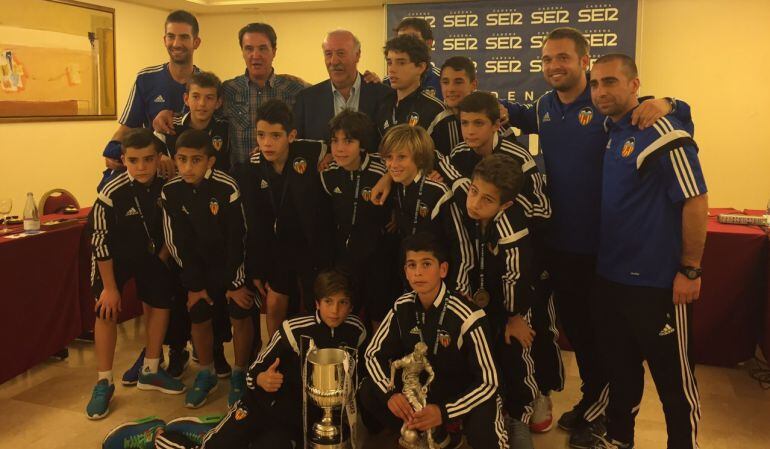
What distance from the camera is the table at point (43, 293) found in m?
3.42

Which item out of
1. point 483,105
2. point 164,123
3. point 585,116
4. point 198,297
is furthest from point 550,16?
point 198,297

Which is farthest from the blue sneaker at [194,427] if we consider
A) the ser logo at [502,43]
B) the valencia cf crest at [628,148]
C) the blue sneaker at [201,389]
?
the ser logo at [502,43]

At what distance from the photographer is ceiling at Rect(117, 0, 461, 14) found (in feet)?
23.2

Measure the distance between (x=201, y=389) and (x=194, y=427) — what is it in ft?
1.94

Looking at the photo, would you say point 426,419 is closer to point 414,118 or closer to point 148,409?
point 414,118

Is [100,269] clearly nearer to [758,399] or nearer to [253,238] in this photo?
[253,238]

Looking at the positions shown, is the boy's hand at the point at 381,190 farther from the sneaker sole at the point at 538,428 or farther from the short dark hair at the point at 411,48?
the sneaker sole at the point at 538,428

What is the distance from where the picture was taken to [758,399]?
3.43m

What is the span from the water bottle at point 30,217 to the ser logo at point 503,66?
4551 mm

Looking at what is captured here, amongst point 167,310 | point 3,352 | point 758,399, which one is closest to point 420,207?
point 167,310

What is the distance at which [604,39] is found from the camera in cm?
616

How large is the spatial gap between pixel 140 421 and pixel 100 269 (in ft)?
2.87

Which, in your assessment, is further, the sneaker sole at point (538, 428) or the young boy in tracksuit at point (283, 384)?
the sneaker sole at point (538, 428)

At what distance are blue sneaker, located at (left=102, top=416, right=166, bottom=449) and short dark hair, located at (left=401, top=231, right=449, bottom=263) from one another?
1.40 metres
